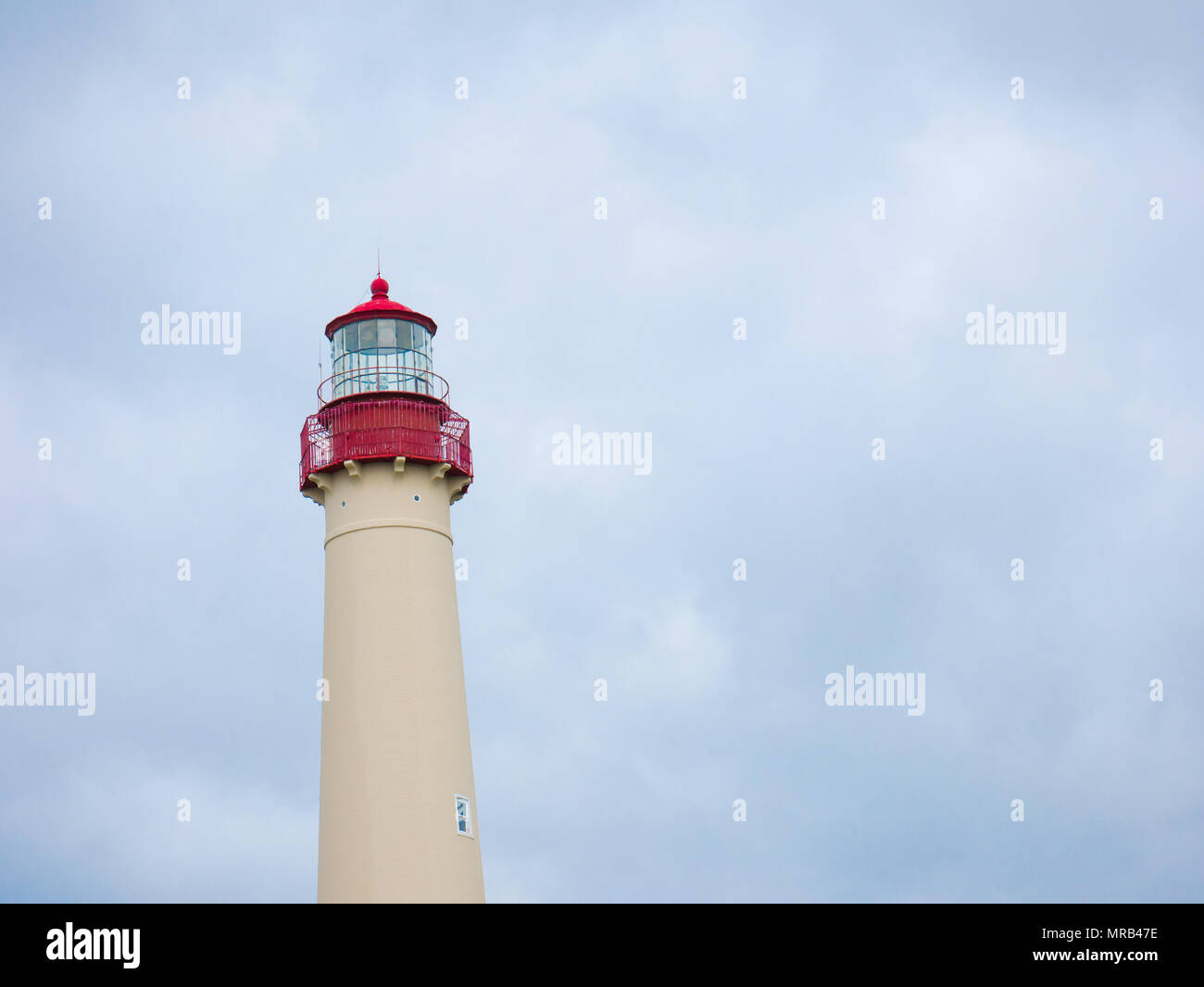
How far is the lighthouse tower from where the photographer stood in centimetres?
4106

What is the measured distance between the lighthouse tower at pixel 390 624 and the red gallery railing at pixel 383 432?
0.12 feet

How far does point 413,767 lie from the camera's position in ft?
136

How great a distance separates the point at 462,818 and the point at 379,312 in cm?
1166

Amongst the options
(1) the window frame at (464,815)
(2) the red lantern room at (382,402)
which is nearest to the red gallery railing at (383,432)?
(2) the red lantern room at (382,402)

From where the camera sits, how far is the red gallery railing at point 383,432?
4319cm

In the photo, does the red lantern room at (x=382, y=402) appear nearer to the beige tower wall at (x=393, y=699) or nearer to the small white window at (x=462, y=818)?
the beige tower wall at (x=393, y=699)
